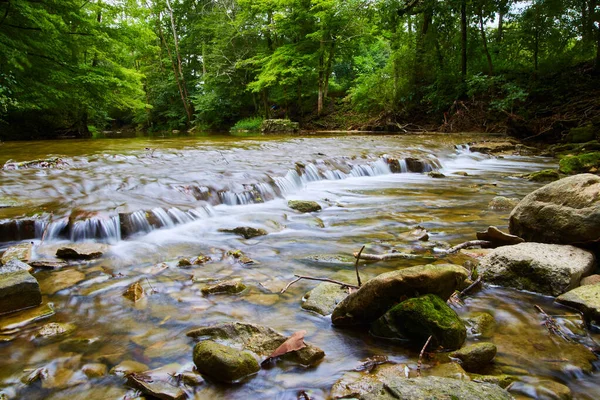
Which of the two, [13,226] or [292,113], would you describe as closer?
[13,226]

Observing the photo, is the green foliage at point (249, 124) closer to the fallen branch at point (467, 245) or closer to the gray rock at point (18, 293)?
the fallen branch at point (467, 245)

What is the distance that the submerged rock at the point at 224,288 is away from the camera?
3039mm

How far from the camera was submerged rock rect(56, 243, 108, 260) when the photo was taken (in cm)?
380

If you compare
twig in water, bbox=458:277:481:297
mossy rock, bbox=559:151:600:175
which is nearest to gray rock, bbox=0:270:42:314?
twig in water, bbox=458:277:481:297

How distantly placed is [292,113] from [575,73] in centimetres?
1714

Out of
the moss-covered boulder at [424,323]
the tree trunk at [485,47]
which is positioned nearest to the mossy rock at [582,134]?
the tree trunk at [485,47]

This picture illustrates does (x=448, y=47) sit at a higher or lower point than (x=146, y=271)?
higher

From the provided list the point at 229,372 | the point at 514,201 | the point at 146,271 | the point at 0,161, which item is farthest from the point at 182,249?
the point at 0,161

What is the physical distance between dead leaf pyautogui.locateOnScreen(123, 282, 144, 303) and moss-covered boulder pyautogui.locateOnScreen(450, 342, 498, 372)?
2413 millimetres

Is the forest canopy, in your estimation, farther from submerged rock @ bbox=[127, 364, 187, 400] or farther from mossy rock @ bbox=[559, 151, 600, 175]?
submerged rock @ bbox=[127, 364, 187, 400]

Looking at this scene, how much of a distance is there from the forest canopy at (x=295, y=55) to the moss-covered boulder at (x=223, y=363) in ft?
33.0

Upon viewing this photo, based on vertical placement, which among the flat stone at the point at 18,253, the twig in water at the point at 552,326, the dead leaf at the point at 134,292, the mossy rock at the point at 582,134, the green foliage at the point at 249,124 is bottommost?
the twig in water at the point at 552,326

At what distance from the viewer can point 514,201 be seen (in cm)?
587

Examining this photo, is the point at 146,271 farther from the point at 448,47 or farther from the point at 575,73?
the point at 448,47
